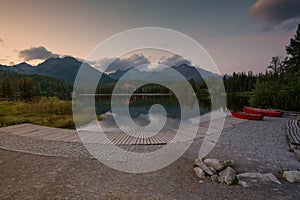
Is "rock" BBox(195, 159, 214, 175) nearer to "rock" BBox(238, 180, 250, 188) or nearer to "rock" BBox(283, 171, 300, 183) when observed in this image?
"rock" BBox(238, 180, 250, 188)

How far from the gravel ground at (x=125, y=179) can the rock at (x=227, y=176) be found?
0.54 ft

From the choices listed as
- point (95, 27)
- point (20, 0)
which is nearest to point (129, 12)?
point (95, 27)

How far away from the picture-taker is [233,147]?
22.8ft

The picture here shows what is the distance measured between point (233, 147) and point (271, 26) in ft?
62.3

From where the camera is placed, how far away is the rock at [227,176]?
4.28 m

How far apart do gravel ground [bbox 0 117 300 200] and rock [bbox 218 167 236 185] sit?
17cm

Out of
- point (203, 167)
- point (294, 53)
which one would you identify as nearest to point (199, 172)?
point (203, 167)

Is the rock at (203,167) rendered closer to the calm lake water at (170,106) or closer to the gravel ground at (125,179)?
the gravel ground at (125,179)

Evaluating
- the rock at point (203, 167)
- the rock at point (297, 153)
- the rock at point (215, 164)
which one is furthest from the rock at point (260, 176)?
the rock at point (297, 153)

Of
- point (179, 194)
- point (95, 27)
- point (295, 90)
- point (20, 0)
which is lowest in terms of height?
point (179, 194)

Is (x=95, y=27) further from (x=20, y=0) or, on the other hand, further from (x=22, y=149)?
(x=22, y=149)

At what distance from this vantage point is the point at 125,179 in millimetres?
4523

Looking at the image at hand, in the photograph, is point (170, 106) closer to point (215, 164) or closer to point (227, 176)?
point (215, 164)

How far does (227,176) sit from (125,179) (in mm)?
2458
